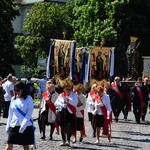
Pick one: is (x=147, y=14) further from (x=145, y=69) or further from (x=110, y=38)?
(x=145, y=69)

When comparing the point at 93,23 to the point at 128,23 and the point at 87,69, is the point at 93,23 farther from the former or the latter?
the point at 87,69

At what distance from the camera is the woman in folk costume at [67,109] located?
16.9m

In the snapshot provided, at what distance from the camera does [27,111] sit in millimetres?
12000

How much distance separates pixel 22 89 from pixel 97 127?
6123 mm

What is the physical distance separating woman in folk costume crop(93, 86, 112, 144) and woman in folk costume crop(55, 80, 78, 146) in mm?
955

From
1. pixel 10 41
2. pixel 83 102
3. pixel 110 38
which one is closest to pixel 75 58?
pixel 83 102

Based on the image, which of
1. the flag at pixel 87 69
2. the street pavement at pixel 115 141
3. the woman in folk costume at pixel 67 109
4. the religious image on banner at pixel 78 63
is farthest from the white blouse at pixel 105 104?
the flag at pixel 87 69

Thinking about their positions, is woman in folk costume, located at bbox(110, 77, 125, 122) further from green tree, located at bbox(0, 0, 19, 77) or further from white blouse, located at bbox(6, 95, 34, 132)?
green tree, located at bbox(0, 0, 19, 77)

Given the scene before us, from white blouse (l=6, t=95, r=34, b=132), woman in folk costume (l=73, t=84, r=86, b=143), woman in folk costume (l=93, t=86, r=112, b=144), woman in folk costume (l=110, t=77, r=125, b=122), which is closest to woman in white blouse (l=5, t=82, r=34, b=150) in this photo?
white blouse (l=6, t=95, r=34, b=132)

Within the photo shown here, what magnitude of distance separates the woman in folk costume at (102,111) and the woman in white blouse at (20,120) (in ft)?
19.3

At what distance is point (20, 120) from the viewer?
1195cm

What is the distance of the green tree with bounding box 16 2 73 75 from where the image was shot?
77.7 meters

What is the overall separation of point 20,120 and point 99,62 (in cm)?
1438

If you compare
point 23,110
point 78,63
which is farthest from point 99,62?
point 23,110
